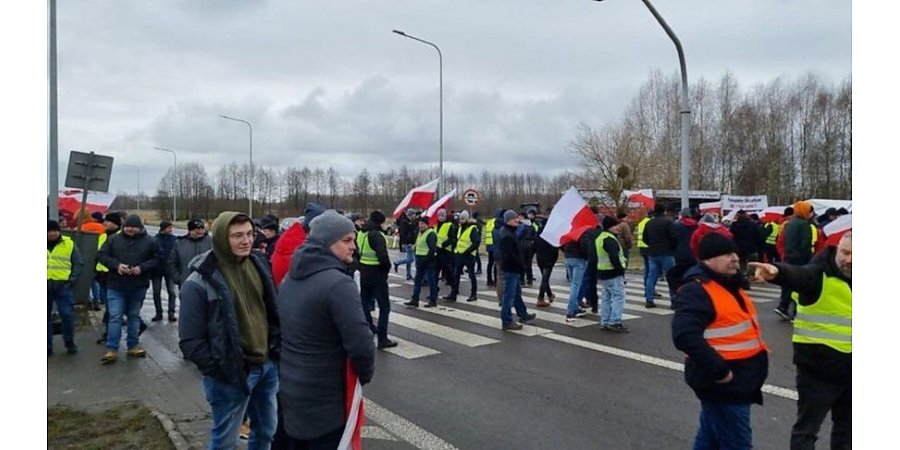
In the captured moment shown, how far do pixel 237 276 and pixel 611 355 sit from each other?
17.3 ft

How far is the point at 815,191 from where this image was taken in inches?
1880

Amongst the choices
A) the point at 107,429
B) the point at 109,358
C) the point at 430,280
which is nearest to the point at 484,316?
the point at 430,280

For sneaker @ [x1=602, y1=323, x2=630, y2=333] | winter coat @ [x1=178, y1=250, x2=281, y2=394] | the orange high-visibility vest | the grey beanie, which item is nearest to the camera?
the grey beanie

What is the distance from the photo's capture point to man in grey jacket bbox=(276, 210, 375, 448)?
327cm

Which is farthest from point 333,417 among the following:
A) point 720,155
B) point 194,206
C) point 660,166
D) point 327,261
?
point 194,206

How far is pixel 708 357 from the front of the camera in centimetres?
355

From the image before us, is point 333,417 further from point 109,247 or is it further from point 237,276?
point 109,247

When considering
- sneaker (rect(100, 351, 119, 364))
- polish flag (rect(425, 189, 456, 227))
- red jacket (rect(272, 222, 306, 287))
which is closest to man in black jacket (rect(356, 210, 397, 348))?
red jacket (rect(272, 222, 306, 287))

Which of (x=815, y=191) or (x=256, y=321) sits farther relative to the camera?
(x=815, y=191)

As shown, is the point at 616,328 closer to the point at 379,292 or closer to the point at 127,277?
the point at 379,292

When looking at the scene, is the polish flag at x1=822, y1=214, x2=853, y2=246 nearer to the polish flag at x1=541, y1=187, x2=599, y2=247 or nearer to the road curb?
the road curb

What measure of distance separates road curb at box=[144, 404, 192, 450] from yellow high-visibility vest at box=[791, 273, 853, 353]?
4.42 metres

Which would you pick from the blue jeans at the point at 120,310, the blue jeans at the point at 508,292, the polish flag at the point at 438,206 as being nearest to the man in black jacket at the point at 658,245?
the blue jeans at the point at 508,292

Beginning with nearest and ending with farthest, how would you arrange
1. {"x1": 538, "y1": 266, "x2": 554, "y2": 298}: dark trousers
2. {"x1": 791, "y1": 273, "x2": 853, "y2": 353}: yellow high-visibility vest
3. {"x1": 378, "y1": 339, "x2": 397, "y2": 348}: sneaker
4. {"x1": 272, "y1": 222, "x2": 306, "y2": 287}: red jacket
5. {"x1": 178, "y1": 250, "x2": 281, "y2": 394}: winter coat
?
{"x1": 178, "y1": 250, "x2": 281, "y2": 394}: winter coat → {"x1": 791, "y1": 273, "x2": 853, "y2": 353}: yellow high-visibility vest → {"x1": 272, "y1": 222, "x2": 306, "y2": 287}: red jacket → {"x1": 378, "y1": 339, "x2": 397, "y2": 348}: sneaker → {"x1": 538, "y1": 266, "x2": 554, "y2": 298}: dark trousers
